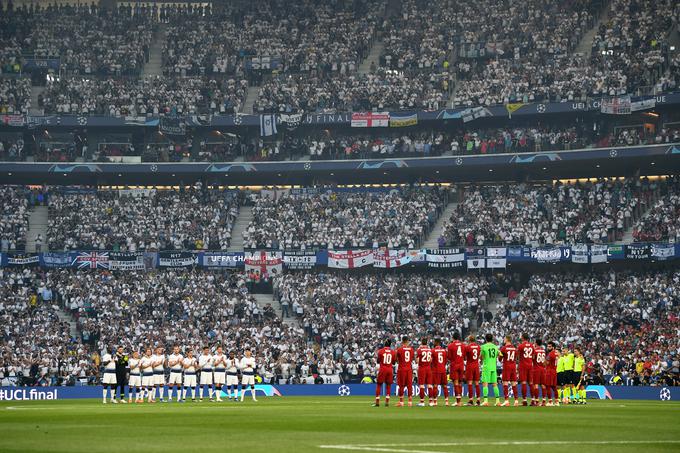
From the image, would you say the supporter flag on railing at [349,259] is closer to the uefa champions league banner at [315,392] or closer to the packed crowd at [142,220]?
the packed crowd at [142,220]

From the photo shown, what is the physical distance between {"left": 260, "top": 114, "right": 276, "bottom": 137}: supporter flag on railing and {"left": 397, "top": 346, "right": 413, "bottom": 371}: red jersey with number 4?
139 feet

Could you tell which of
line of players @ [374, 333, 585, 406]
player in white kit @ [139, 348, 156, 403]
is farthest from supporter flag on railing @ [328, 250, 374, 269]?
line of players @ [374, 333, 585, 406]

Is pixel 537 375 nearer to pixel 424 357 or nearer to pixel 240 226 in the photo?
pixel 424 357

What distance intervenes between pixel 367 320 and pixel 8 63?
36.3 m

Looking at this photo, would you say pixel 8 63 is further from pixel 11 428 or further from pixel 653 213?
pixel 11 428

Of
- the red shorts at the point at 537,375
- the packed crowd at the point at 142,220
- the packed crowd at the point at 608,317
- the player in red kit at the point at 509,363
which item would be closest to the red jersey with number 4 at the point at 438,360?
the player in red kit at the point at 509,363

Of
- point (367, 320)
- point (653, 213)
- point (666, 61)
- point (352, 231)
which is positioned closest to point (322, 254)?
point (352, 231)

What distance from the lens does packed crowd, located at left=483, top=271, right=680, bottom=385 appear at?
51737 mm

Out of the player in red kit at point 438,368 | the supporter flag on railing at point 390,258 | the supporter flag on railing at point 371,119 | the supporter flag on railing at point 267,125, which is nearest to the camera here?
the player in red kit at point 438,368

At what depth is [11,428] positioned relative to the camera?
2369 cm

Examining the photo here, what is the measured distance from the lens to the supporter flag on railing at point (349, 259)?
66625mm

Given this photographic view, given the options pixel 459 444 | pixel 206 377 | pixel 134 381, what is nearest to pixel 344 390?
pixel 206 377

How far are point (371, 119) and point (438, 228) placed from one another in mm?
9107

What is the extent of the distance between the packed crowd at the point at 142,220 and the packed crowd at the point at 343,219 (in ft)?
8.61
